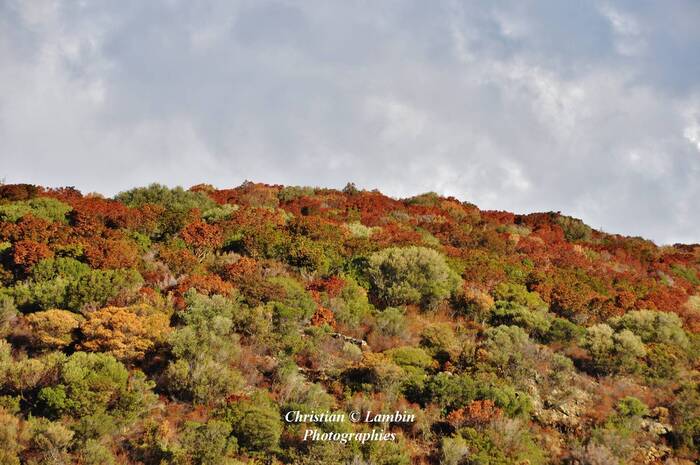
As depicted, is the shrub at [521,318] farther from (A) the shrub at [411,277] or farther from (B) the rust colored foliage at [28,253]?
(B) the rust colored foliage at [28,253]

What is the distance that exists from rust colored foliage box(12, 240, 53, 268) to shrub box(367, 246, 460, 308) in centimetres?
888

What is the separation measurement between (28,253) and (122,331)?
4.99 m

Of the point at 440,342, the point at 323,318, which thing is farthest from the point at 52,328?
the point at 440,342

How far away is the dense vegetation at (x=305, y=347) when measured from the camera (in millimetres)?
10633

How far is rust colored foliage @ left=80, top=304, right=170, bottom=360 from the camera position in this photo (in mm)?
12078

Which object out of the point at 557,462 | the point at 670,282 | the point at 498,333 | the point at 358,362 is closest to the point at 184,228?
the point at 358,362

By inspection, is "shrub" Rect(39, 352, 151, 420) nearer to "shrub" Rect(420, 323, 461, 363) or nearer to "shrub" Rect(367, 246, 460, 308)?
"shrub" Rect(420, 323, 461, 363)

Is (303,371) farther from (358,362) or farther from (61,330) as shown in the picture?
(61,330)

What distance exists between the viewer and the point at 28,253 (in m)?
15.5

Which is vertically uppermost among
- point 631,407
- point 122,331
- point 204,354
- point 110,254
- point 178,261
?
point 178,261

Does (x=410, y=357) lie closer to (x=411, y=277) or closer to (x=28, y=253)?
(x=411, y=277)

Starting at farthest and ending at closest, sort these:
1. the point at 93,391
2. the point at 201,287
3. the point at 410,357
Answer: the point at 201,287, the point at 410,357, the point at 93,391

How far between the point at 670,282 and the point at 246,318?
19574 mm

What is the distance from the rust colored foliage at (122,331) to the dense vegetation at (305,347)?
4 centimetres
